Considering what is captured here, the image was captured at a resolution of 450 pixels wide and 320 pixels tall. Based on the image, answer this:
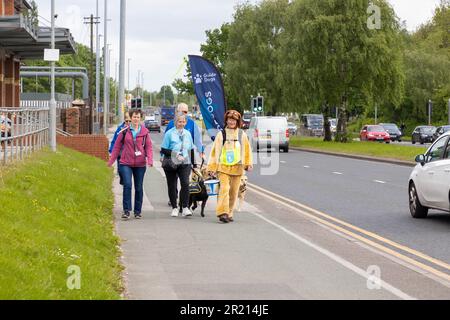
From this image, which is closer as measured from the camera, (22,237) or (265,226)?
(22,237)

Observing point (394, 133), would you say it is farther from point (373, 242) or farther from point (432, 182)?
point (373, 242)

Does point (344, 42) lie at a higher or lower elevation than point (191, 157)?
higher

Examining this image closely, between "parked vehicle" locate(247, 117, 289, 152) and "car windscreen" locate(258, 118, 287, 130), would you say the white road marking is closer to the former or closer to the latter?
"parked vehicle" locate(247, 117, 289, 152)

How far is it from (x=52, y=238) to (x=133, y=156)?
16.7ft

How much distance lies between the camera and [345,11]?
5800 cm

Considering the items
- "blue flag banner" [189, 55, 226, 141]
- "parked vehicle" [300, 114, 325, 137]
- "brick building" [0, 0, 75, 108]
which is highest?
"brick building" [0, 0, 75, 108]

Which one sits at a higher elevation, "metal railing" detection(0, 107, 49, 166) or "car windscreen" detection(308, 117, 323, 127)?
"metal railing" detection(0, 107, 49, 166)

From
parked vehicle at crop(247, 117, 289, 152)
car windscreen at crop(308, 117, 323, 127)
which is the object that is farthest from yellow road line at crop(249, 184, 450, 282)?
car windscreen at crop(308, 117, 323, 127)

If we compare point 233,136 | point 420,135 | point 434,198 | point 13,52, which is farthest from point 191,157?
point 420,135

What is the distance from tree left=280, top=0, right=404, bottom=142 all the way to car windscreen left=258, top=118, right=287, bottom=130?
1020 centimetres

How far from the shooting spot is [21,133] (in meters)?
20.5

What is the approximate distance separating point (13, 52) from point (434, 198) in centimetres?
3840

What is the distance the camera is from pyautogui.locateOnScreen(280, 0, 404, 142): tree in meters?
57.3
